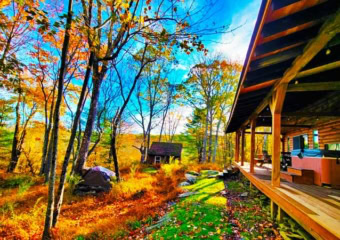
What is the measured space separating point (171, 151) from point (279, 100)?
17.0 metres

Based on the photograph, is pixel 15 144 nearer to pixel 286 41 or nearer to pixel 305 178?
pixel 286 41

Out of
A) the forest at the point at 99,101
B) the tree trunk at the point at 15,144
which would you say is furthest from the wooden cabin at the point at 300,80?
the tree trunk at the point at 15,144

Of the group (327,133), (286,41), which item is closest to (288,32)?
(286,41)

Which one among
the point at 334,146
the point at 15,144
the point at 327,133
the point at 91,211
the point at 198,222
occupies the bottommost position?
the point at 91,211

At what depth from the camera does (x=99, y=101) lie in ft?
43.2

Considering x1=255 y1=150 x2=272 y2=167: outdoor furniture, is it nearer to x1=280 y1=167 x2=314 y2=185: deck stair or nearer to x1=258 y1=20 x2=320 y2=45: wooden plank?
x1=280 y1=167 x2=314 y2=185: deck stair

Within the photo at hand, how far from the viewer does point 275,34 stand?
237 cm

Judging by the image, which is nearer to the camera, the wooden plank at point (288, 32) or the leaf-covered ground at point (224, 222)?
the wooden plank at point (288, 32)

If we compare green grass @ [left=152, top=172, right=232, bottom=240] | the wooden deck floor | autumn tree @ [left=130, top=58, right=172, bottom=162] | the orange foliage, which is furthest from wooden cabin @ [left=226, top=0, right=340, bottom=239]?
autumn tree @ [left=130, top=58, right=172, bottom=162]

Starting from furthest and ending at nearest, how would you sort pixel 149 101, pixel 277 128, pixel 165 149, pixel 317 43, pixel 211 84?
pixel 165 149 → pixel 149 101 → pixel 211 84 → pixel 277 128 → pixel 317 43

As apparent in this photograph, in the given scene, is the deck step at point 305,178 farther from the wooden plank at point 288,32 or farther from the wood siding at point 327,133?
the wooden plank at point 288,32

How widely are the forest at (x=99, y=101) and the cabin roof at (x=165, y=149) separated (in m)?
2.48

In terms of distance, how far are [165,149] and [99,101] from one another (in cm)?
989

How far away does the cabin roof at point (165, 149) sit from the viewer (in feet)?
65.9
